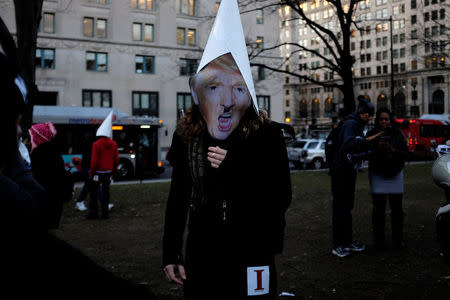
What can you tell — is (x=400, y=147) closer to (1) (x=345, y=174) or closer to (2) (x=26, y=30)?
(1) (x=345, y=174)

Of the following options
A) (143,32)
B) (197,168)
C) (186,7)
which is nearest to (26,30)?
(197,168)

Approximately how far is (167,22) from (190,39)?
108 inches

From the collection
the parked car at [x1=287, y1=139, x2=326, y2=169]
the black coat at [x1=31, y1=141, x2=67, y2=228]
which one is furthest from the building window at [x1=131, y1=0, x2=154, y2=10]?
the black coat at [x1=31, y1=141, x2=67, y2=228]

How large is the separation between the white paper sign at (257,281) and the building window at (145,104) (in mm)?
37347

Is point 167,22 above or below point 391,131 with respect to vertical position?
above

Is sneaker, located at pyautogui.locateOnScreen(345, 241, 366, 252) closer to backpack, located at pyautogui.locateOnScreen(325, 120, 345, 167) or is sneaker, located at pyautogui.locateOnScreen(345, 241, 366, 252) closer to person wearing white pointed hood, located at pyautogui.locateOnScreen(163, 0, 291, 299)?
backpack, located at pyautogui.locateOnScreen(325, 120, 345, 167)

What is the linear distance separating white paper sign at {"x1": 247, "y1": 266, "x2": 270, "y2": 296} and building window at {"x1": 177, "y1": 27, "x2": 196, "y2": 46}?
39.9 m

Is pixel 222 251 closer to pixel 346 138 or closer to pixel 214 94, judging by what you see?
pixel 214 94

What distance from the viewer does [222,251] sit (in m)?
2.12

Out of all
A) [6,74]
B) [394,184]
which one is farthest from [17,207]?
A: [394,184]

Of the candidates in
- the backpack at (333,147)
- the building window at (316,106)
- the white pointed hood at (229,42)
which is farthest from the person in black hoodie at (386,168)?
the building window at (316,106)

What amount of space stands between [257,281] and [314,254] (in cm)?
398

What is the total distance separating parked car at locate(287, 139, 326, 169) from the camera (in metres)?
24.0

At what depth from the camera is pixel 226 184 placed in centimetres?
217
